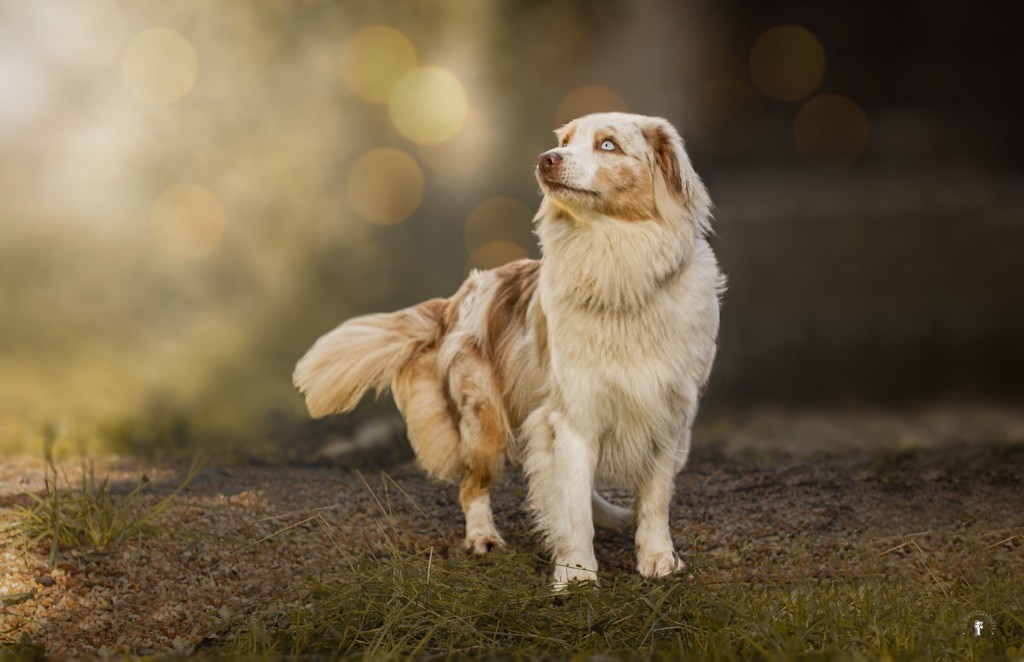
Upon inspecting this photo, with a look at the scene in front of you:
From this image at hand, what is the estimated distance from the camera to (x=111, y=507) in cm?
382

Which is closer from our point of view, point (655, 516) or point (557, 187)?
point (557, 187)

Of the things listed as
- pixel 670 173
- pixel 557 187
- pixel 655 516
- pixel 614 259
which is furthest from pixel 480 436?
pixel 670 173

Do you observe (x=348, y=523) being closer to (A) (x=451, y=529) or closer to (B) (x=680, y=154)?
(A) (x=451, y=529)

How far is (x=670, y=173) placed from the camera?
3746mm

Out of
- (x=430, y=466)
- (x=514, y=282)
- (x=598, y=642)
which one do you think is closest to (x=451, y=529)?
(x=430, y=466)

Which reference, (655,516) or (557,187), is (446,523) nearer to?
(655,516)

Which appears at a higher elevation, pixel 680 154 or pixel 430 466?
pixel 680 154

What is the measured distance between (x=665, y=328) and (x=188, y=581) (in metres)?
1.93

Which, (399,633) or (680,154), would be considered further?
(680,154)

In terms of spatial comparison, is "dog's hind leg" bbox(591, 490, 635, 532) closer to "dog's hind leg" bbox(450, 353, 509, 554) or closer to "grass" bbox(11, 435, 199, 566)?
"dog's hind leg" bbox(450, 353, 509, 554)

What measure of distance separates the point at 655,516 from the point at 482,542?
71cm

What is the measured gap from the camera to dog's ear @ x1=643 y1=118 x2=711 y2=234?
12.2ft

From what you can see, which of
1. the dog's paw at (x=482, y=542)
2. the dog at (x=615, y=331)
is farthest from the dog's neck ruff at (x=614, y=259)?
the dog's paw at (x=482, y=542)
